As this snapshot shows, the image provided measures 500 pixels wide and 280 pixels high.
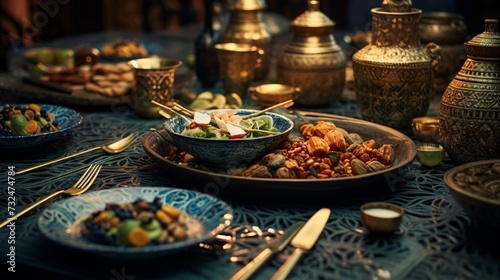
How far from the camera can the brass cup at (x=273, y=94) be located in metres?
1.80

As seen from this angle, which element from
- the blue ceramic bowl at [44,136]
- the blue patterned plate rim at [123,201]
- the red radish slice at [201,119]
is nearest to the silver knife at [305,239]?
the blue patterned plate rim at [123,201]

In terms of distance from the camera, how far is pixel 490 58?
135 cm

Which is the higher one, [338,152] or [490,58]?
[490,58]

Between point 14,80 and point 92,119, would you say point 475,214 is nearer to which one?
point 92,119

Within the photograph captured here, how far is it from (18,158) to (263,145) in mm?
525

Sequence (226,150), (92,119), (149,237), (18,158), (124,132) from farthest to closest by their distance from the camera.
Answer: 1. (92,119)
2. (124,132)
3. (18,158)
4. (226,150)
5. (149,237)

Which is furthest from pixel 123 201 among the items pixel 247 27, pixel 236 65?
pixel 247 27

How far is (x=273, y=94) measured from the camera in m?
1.80

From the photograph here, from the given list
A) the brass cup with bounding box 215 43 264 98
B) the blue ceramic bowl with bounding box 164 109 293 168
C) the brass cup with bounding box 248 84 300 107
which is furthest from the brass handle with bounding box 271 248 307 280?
the brass cup with bounding box 215 43 264 98

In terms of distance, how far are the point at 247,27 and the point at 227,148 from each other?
87cm

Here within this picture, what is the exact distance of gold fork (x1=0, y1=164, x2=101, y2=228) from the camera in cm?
115

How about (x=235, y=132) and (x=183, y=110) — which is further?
(x=183, y=110)

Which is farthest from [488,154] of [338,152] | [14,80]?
[14,80]

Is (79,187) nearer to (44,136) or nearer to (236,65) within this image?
(44,136)
